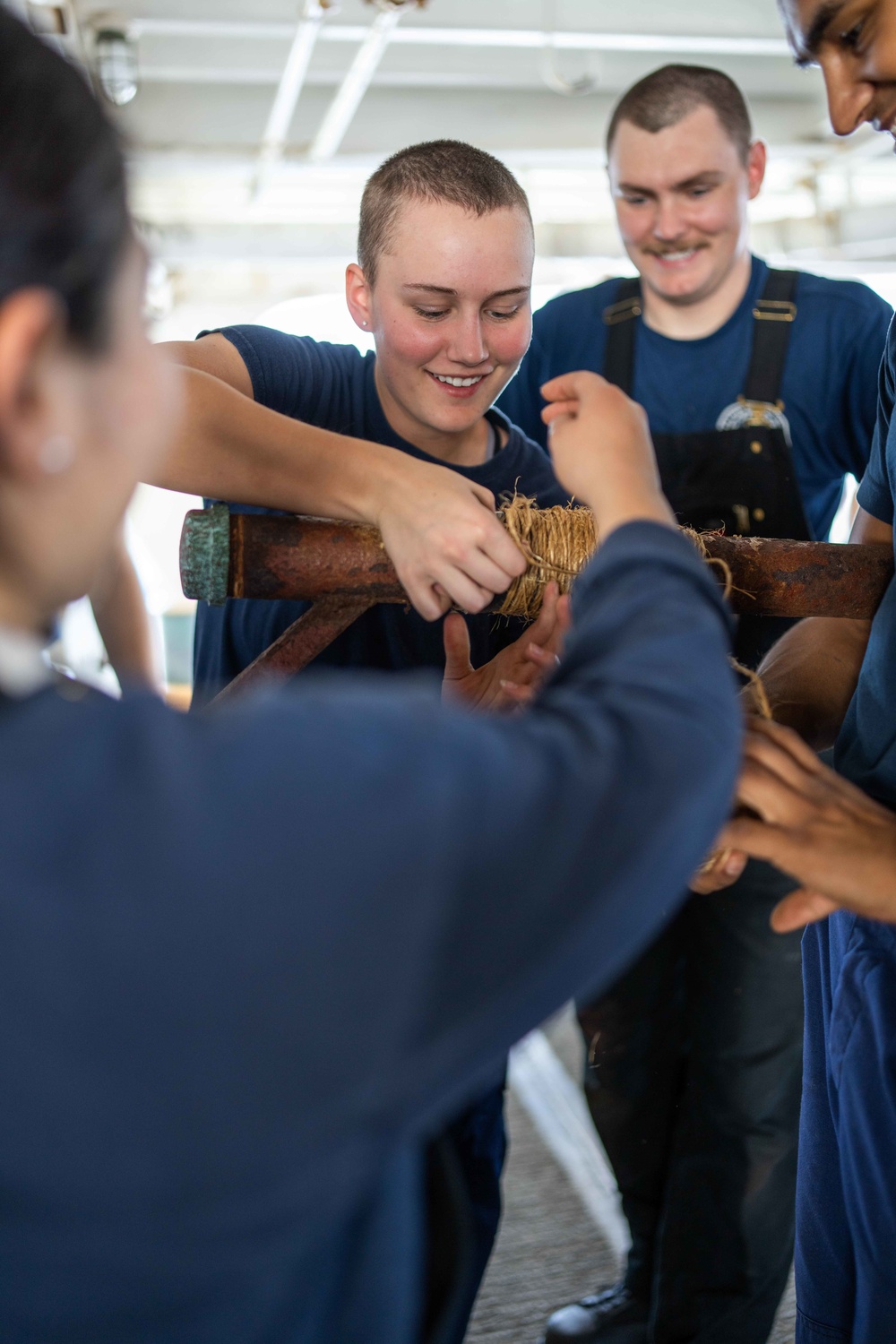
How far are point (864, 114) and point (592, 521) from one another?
1.67 ft

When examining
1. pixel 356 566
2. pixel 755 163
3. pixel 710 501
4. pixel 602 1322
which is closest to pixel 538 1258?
pixel 602 1322

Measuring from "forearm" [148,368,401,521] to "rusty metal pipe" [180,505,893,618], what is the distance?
0.06 m

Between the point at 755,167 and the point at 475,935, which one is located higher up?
the point at 755,167

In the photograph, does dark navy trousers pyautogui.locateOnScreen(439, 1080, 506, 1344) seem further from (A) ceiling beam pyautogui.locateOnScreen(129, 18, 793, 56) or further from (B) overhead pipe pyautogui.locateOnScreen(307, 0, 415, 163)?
(A) ceiling beam pyautogui.locateOnScreen(129, 18, 793, 56)

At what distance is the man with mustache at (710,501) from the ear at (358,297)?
0.52 m

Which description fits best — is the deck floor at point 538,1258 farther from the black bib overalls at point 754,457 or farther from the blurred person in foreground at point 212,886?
the blurred person in foreground at point 212,886

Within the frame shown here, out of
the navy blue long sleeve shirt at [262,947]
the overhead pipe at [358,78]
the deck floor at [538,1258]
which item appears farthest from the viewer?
the overhead pipe at [358,78]

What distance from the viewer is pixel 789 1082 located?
1.68m

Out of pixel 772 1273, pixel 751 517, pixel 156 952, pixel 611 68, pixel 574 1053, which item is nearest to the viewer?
pixel 156 952

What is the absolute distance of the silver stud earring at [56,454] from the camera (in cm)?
48

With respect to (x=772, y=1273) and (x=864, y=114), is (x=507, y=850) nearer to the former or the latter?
(x=864, y=114)

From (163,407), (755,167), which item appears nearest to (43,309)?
(163,407)

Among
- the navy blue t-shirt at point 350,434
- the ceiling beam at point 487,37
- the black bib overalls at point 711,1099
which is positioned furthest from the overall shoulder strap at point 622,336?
the ceiling beam at point 487,37

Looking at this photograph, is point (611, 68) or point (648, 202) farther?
point (611, 68)
